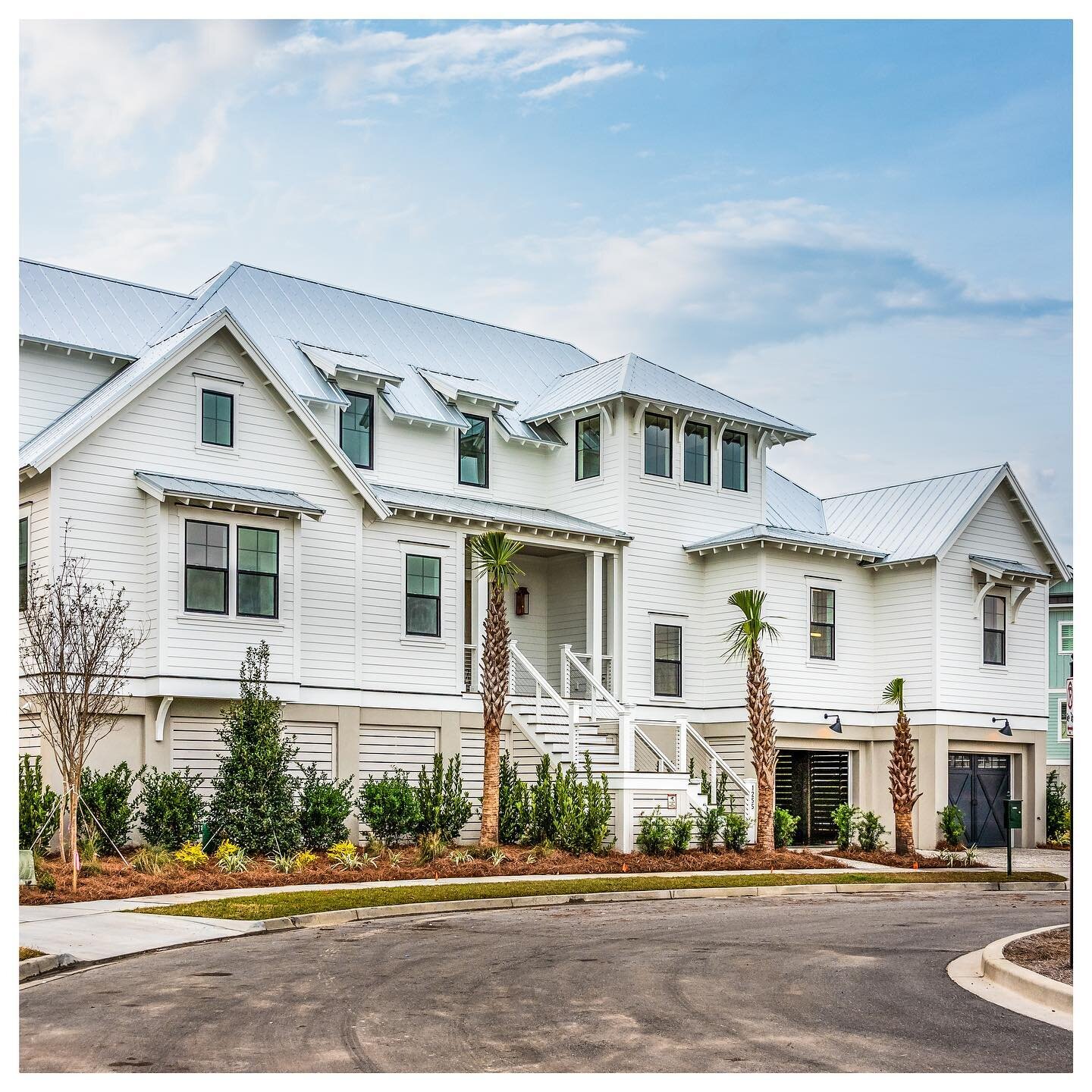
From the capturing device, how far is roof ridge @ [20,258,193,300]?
29.8 m

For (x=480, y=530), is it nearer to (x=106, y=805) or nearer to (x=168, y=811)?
(x=168, y=811)

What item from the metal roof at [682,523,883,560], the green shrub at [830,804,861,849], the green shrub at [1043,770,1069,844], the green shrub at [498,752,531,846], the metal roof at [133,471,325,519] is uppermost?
the metal roof at [133,471,325,519]

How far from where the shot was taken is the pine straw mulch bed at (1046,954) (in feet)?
42.4

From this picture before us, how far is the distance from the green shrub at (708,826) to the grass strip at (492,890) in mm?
2640

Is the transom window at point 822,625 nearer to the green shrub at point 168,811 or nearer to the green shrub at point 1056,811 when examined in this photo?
the green shrub at point 1056,811

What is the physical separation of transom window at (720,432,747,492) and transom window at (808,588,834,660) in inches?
122

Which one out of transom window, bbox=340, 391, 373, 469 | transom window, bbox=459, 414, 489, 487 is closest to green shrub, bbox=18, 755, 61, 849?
transom window, bbox=340, 391, 373, 469

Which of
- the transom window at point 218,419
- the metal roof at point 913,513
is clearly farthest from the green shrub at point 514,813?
the metal roof at point 913,513

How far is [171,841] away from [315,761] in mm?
3923

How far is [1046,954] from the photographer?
14.3 m

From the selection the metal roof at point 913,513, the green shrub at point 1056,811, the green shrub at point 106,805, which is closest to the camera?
the green shrub at point 106,805

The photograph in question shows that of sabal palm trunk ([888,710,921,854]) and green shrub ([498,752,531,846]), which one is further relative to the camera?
sabal palm trunk ([888,710,921,854])

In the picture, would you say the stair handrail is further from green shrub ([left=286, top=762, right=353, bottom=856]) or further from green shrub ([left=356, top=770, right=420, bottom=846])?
green shrub ([left=286, top=762, right=353, bottom=856])

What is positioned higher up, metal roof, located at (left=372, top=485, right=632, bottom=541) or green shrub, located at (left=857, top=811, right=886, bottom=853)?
metal roof, located at (left=372, top=485, right=632, bottom=541)
